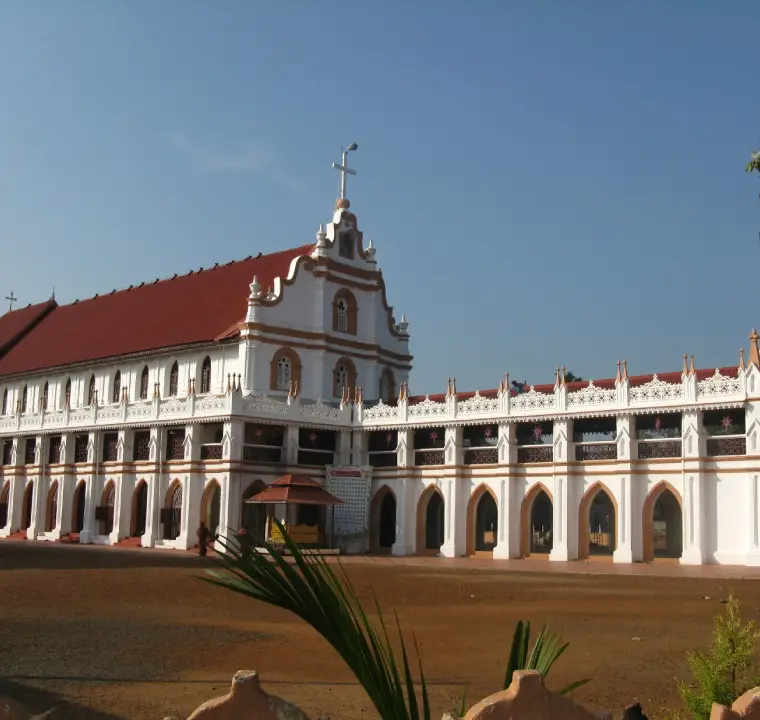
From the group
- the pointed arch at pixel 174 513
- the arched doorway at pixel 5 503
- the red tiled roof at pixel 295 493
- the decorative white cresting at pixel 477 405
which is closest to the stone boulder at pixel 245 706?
the red tiled roof at pixel 295 493

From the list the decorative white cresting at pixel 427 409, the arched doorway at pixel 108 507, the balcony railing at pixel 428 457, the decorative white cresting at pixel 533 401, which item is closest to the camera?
the decorative white cresting at pixel 533 401

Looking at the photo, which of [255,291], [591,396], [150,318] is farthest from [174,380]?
[591,396]

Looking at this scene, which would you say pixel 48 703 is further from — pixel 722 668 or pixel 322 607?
pixel 322 607

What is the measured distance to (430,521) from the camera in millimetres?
41000

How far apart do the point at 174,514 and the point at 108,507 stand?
14.1 ft

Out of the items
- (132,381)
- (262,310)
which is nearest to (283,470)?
(262,310)

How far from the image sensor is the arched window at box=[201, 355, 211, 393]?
41000mm

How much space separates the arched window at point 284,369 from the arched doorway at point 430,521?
22.9 feet

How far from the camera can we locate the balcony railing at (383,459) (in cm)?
3756

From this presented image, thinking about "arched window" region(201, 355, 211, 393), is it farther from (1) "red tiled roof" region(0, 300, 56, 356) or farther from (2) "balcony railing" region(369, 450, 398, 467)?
(1) "red tiled roof" region(0, 300, 56, 356)

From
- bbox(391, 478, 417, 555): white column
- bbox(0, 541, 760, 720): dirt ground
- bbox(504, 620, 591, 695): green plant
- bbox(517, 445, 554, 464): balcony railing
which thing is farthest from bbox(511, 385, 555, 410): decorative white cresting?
bbox(504, 620, 591, 695): green plant

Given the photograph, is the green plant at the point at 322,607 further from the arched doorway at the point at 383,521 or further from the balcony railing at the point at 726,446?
the arched doorway at the point at 383,521

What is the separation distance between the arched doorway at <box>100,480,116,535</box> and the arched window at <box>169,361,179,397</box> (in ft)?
14.5

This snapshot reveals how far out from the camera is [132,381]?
144ft
